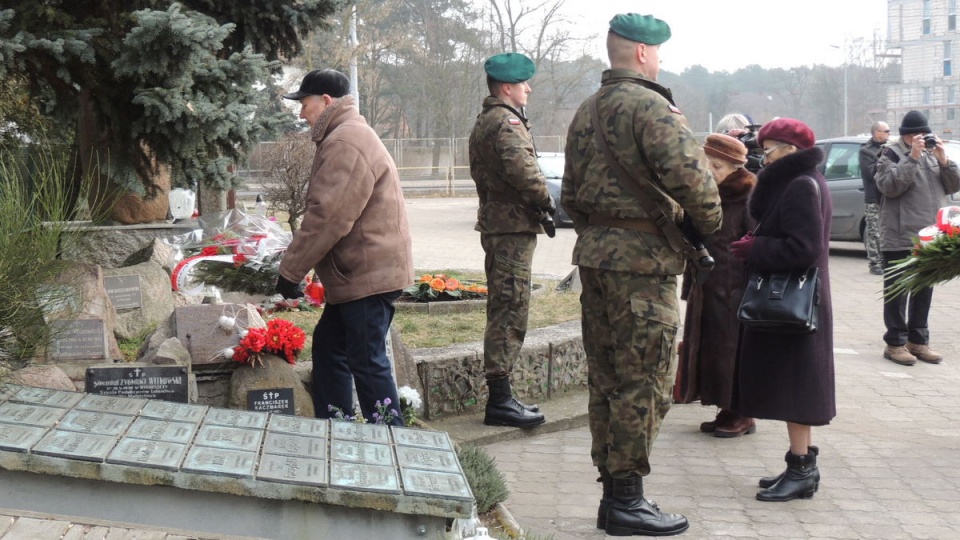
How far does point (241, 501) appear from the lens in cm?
357

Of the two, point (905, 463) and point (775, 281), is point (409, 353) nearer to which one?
point (775, 281)

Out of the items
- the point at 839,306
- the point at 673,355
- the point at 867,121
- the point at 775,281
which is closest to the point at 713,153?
the point at 775,281

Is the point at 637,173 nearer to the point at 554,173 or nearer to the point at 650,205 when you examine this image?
the point at 650,205

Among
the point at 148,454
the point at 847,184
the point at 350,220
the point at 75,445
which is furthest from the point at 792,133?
the point at 847,184

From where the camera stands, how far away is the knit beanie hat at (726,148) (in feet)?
18.6

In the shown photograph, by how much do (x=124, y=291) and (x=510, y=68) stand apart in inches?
117

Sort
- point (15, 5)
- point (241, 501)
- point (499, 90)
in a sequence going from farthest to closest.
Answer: point (15, 5), point (499, 90), point (241, 501)

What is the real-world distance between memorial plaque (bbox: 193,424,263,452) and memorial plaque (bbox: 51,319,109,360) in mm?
1772

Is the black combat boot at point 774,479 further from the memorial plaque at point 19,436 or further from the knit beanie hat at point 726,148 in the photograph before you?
the memorial plaque at point 19,436

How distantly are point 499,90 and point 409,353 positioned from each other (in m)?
1.60

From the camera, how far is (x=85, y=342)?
5613 millimetres

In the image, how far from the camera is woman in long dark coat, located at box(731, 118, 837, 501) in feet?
16.1

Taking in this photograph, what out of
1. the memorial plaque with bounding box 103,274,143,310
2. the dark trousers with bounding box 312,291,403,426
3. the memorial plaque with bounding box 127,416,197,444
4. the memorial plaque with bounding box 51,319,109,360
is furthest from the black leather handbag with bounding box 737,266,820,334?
the memorial plaque with bounding box 103,274,143,310

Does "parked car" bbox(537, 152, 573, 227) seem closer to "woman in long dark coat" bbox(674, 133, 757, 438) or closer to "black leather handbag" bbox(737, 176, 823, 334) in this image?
"woman in long dark coat" bbox(674, 133, 757, 438)
